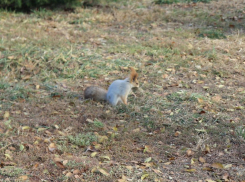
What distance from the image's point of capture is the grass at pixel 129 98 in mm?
4090

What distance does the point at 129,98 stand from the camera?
601 cm

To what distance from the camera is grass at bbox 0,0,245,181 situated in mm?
4090

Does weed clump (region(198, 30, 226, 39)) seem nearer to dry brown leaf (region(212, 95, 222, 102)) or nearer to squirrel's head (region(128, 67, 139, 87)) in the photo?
dry brown leaf (region(212, 95, 222, 102))

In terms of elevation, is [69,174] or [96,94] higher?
[96,94]

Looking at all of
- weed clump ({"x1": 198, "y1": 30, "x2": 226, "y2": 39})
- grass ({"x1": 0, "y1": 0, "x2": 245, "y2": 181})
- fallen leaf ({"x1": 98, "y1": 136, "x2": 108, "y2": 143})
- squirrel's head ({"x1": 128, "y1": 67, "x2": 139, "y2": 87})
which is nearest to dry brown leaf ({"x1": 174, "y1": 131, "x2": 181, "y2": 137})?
grass ({"x1": 0, "y1": 0, "x2": 245, "y2": 181})

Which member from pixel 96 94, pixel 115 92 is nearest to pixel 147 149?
pixel 115 92

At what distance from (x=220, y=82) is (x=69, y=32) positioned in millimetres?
3909

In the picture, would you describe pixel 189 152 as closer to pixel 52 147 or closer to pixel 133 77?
A: pixel 52 147

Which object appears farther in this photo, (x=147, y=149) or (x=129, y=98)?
(x=129, y=98)

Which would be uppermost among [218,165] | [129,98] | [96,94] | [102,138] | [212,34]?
[212,34]

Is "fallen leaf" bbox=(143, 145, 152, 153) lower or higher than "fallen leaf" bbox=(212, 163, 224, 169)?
higher

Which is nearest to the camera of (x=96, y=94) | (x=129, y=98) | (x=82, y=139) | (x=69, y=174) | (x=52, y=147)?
(x=69, y=174)

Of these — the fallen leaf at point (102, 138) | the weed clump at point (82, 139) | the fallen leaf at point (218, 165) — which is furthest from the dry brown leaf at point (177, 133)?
the weed clump at point (82, 139)

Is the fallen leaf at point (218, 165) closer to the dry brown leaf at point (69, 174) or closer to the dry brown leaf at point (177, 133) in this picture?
the dry brown leaf at point (177, 133)
